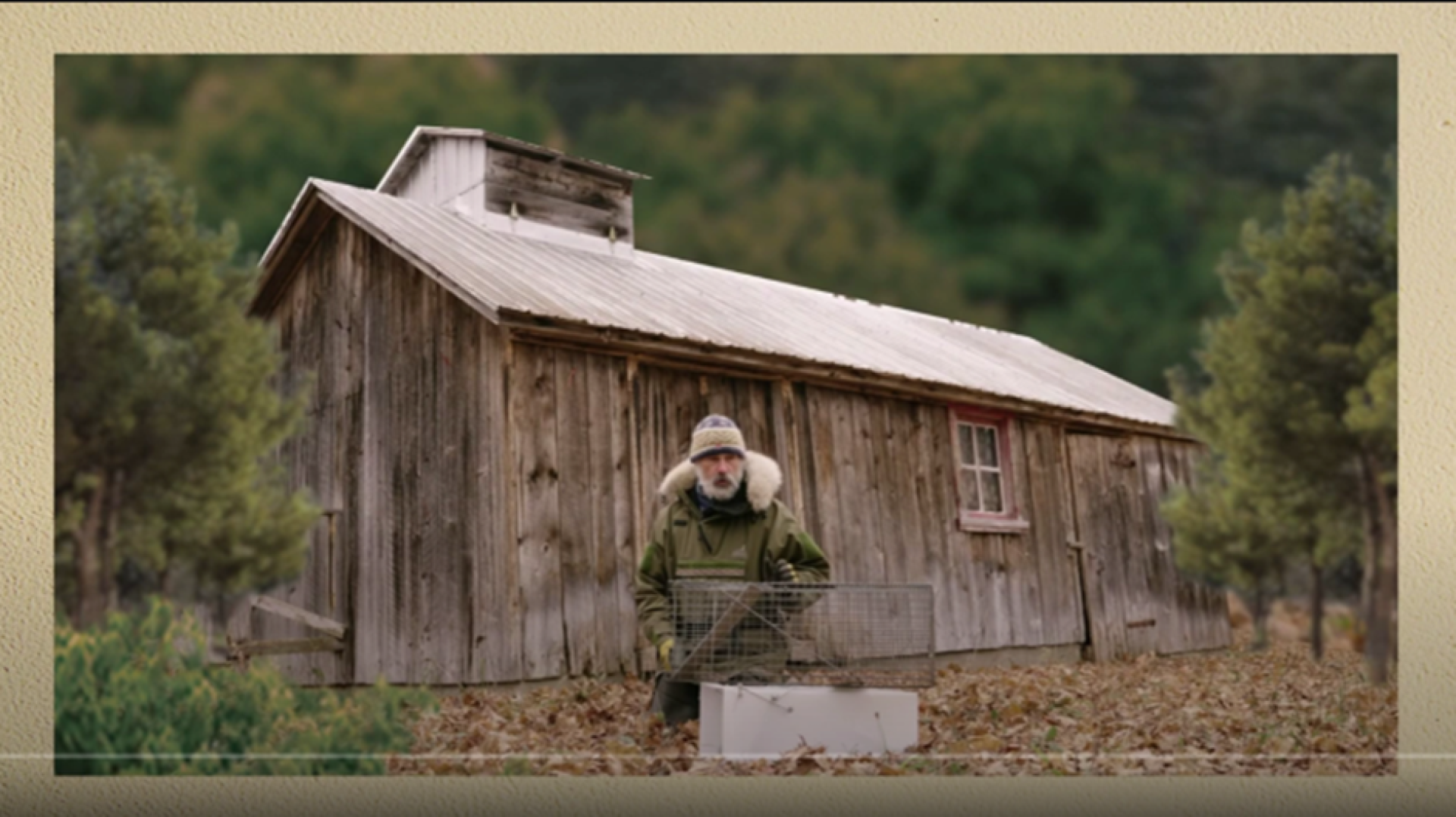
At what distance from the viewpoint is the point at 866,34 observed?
6199mm

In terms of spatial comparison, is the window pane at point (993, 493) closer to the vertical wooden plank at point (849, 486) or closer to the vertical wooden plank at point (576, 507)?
the vertical wooden plank at point (849, 486)

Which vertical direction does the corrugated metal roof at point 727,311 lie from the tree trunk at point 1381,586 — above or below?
above

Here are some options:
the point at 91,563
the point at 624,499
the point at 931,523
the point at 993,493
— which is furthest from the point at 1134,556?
the point at 91,563

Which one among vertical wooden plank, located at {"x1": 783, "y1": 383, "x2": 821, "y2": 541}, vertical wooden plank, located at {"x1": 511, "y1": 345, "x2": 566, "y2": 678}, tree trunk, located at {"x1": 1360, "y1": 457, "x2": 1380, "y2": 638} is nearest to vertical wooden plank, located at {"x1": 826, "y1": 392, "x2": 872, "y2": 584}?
vertical wooden plank, located at {"x1": 783, "y1": 383, "x2": 821, "y2": 541}

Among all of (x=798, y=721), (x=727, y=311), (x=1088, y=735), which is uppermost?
(x=727, y=311)

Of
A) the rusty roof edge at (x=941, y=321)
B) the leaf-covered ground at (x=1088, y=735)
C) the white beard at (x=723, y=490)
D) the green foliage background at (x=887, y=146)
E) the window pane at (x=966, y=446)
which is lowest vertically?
the leaf-covered ground at (x=1088, y=735)

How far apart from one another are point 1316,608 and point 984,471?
312 cm

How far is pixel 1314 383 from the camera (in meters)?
6.26

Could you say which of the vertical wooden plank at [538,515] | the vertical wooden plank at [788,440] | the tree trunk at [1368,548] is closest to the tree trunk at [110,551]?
the vertical wooden plank at [538,515]

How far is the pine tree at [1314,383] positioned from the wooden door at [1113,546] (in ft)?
2.95

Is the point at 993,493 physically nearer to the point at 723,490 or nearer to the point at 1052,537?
the point at 1052,537

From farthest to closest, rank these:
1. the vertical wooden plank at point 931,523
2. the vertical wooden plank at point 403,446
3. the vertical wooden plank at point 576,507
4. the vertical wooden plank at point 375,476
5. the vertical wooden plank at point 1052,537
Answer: the vertical wooden plank at point 931,523, the vertical wooden plank at point 1052,537, the vertical wooden plank at point 576,507, the vertical wooden plank at point 403,446, the vertical wooden plank at point 375,476

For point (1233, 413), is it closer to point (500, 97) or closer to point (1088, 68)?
point (1088, 68)

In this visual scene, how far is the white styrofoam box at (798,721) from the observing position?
19.2 feet
